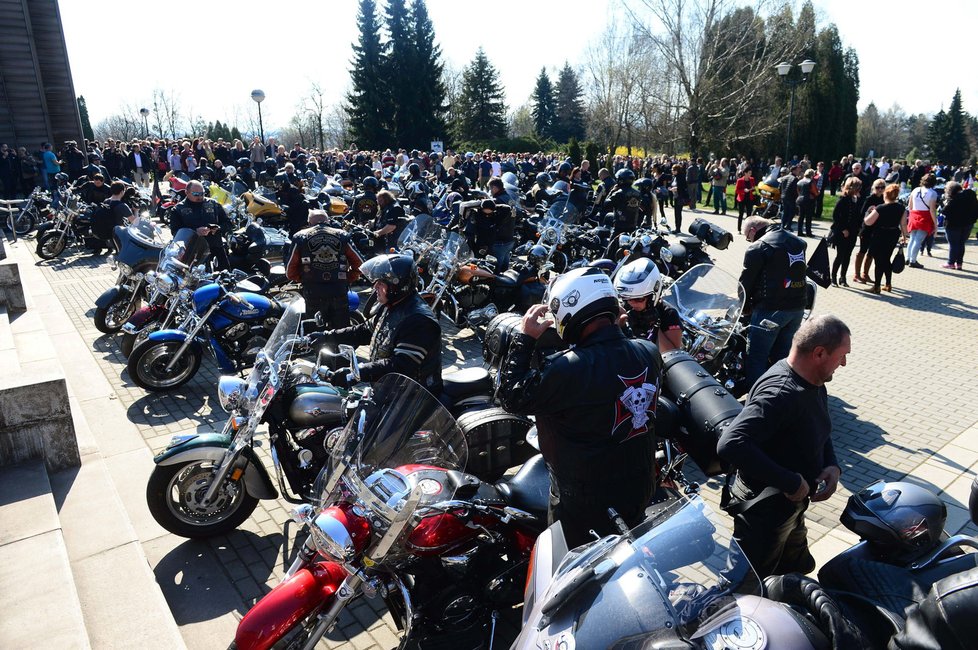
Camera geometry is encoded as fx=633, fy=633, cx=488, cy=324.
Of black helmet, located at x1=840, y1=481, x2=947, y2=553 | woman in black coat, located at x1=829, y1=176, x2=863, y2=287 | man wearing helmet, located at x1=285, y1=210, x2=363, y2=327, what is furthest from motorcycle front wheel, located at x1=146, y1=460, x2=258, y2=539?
woman in black coat, located at x1=829, y1=176, x2=863, y2=287

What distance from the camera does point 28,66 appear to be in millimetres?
23406

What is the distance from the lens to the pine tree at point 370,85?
44.6m

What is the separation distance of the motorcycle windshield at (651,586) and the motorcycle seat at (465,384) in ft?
9.07

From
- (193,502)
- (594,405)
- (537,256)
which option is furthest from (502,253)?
(594,405)

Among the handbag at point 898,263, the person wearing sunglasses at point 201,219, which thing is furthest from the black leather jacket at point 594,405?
the handbag at point 898,263

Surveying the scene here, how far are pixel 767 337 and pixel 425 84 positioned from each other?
4290cm

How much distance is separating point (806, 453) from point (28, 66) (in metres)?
29.4

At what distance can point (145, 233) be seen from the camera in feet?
29.4

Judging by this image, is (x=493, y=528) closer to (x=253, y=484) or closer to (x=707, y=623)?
(x=707, y=623)

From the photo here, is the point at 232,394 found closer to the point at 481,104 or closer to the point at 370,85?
the point at 370,85

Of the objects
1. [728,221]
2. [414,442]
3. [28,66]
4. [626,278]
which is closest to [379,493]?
[414,442]

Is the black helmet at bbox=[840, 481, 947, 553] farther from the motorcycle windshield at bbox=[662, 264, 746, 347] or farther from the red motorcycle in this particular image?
the motorcycle windshield at bbox=[662, 264, 746, 347]

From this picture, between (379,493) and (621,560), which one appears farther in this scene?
(379,493)

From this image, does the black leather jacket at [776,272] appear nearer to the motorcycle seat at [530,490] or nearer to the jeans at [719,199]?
the motorcycle seat at [530,490]
